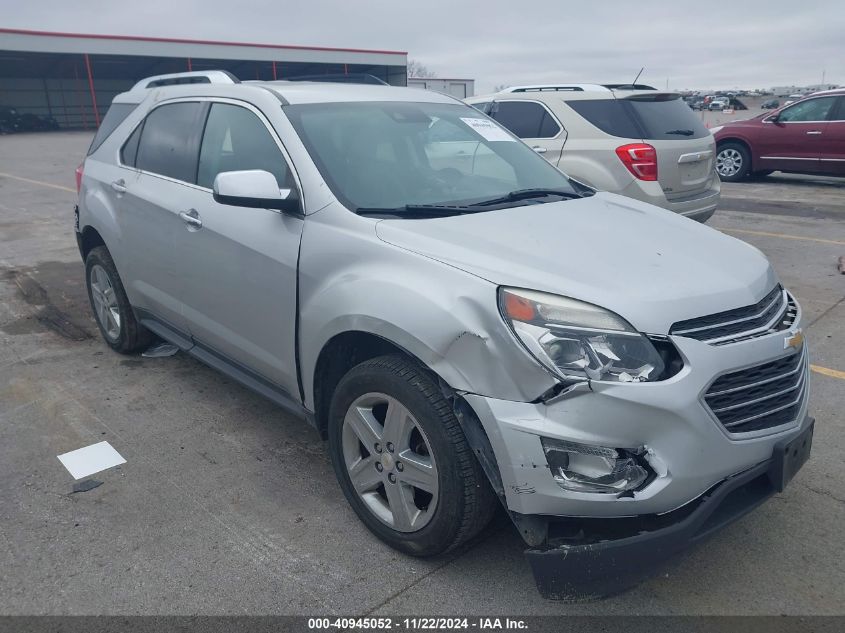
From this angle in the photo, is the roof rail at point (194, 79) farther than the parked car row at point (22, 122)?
No

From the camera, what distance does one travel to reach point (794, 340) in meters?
2.54

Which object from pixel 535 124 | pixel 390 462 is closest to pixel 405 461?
pixel 390 462

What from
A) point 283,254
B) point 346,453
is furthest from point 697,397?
point 283,254

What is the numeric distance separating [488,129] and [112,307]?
2855mm

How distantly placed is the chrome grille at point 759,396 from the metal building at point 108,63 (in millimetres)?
31980

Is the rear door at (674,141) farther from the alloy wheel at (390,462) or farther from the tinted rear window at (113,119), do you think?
the alloy wheel at (390,462)

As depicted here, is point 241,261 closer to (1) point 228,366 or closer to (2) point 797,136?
(1) point 228,366

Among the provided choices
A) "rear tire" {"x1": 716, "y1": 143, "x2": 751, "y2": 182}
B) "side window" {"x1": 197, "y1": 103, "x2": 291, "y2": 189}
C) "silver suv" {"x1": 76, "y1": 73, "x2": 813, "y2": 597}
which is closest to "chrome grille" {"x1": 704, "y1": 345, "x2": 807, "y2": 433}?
"silver suv" {"x1": 76, "y1": 73, "x2": 813, "y2": 597}

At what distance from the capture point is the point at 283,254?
3.08 m

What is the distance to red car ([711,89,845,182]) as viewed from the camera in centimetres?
1220

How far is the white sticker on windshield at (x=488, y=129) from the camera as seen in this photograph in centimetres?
388

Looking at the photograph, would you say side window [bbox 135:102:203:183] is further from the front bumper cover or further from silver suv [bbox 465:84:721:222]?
silver suv [bbox 465:84:721:222]

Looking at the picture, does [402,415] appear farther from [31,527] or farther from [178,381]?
[178,381]

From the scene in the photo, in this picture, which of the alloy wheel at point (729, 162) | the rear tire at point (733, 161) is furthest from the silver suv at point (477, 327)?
the alloy wheel at point (729, 162)
